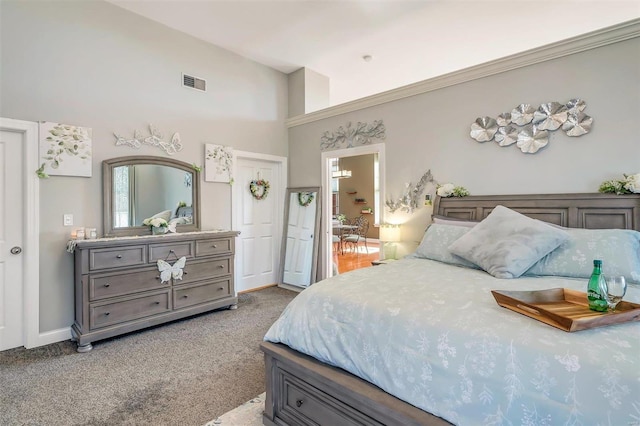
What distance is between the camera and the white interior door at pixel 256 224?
190 inches

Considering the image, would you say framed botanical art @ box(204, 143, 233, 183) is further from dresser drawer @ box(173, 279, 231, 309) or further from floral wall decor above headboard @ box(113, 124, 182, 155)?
dresser drawer @ box(173, 279, 231, 309)

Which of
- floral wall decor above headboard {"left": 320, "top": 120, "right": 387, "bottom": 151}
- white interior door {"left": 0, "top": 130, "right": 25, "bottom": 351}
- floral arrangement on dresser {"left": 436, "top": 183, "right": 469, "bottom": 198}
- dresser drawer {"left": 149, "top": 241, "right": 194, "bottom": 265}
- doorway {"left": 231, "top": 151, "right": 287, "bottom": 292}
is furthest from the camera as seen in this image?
doorway {"left": 231, "top": 151, "right": 287, "bottom": 292}

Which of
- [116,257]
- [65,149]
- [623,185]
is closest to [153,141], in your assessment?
[65,149]

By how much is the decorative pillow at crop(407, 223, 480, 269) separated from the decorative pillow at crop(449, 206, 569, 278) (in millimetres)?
106

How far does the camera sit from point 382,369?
141 cm

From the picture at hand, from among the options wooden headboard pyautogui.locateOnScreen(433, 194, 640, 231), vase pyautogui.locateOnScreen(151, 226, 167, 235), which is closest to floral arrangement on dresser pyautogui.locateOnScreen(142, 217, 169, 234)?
vase pyautogui.locateOnScreen(151, 226, 167, 235)

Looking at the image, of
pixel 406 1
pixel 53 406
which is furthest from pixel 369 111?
pixel 53 406

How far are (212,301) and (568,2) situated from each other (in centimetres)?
516

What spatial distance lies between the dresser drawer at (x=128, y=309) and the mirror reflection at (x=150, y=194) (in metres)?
0.90

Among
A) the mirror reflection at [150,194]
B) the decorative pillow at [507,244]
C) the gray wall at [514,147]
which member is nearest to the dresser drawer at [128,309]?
the mirror reflection at [150,194]

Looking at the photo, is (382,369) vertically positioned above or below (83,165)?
below

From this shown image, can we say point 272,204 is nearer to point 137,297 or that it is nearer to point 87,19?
point 137,297

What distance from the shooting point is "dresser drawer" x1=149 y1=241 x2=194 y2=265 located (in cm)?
337

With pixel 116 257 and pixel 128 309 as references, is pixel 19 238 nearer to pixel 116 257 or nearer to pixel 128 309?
pixel 116 257
